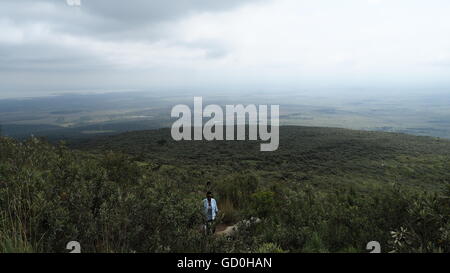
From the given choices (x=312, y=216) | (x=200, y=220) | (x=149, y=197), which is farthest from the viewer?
(x=312, y=216)

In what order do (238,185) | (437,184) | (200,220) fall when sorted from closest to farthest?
1. (200,220)
2. (238,185)
3. (437,184)

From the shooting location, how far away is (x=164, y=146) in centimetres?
4550

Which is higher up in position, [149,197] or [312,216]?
[149,197]

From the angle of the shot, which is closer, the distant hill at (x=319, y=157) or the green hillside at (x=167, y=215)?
the green hillside at (x=167, y=215)

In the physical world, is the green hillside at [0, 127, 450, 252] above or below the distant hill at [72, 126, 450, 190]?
above

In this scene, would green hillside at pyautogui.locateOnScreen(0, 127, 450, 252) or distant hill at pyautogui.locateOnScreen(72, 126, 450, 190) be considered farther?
distant hill at pyautogui.locateOnScreen(72, 126, 450, 190)

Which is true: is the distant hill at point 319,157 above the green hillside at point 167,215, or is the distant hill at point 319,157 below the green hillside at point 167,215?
below

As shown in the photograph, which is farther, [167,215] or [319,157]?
[319,157]

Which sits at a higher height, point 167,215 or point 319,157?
point 167,215
